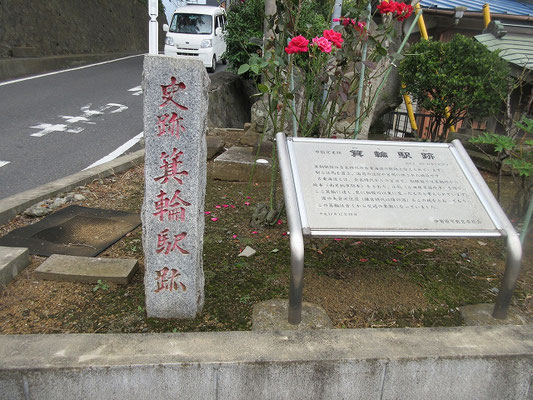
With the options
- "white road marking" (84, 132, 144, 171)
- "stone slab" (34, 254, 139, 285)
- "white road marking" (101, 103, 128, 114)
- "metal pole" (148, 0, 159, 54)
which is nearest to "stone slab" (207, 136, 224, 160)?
"metal pole" (148, 0, 159, 54)

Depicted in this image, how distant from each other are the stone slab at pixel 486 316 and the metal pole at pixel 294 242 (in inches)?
42.2

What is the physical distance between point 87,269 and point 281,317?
4.36 ft

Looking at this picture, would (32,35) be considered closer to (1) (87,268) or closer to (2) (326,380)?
(1) (87,268)

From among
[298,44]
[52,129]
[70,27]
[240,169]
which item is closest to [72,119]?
[52,129]

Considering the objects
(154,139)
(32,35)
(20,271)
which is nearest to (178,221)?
(154,139)

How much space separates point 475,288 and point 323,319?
122 centimetres

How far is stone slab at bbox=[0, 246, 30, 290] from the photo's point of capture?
8.57ft

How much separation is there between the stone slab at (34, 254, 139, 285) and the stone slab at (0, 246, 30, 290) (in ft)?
0.51

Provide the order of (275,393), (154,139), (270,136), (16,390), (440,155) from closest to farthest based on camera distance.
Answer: (16,390) → (275,393) → (154,139) → (440,155) → (270,136)

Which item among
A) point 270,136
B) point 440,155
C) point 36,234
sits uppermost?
point 440,155

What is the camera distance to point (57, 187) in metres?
4.24

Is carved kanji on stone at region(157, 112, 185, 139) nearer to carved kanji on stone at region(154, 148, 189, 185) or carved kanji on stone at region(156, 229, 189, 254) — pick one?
carved kanji on stone at region(154, 148, 189, 185)

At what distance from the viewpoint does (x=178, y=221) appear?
2160 millimetres

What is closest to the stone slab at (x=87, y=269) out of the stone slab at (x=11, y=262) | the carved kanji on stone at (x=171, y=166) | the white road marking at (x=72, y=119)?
the stone slab at (x=11, y=262)
